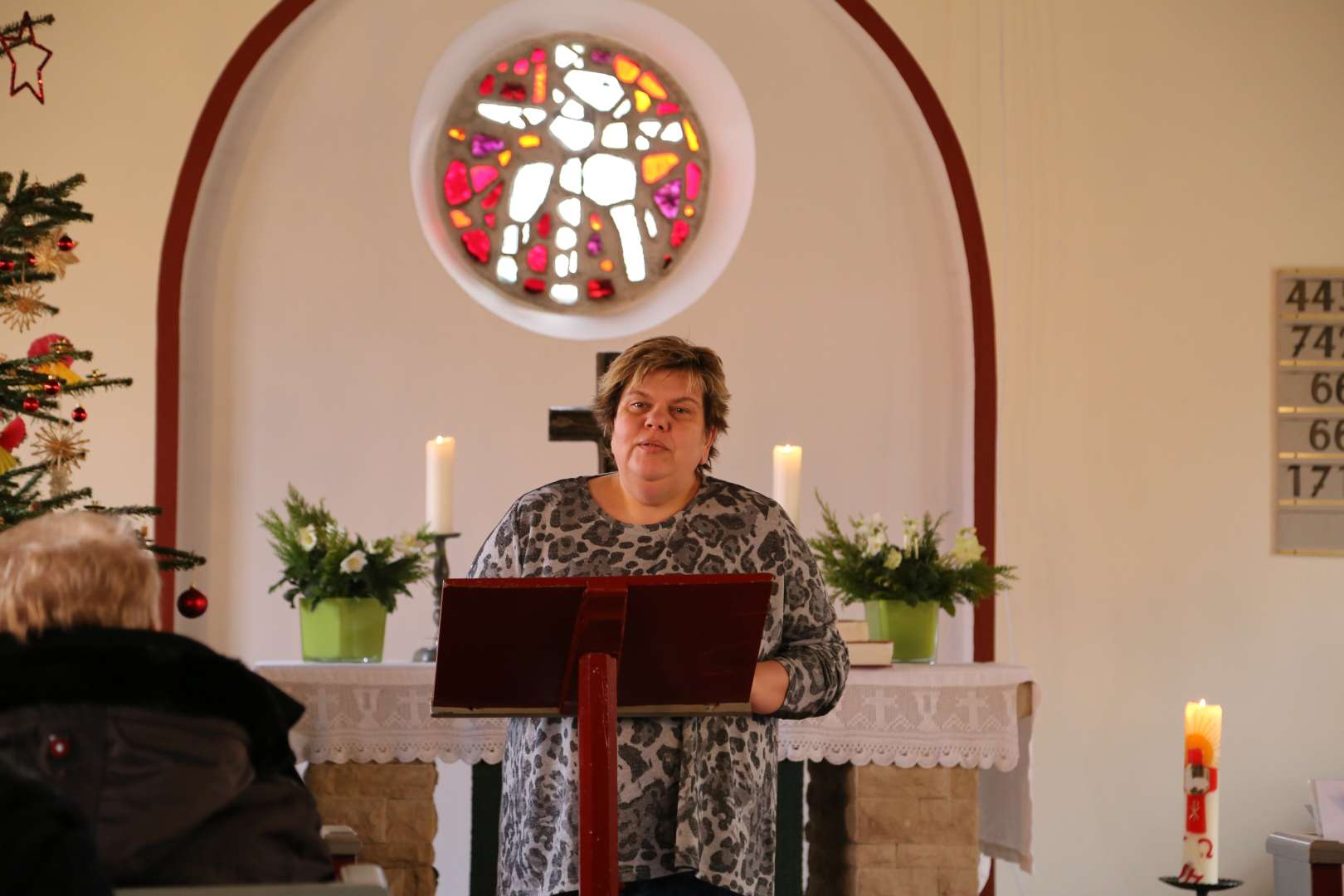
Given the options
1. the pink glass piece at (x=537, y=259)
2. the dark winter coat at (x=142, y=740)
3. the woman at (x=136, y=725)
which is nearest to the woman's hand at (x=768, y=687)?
the woman at (x=136, y=725)

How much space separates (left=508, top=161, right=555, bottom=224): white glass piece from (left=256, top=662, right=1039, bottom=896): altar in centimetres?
257

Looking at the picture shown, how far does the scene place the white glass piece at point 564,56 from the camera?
6309 millimetres

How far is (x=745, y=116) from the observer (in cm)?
616

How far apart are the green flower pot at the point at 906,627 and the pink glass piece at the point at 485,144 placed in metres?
2.70

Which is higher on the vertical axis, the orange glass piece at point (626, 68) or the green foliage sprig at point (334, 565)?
the orange glass piece at point (626, 68)

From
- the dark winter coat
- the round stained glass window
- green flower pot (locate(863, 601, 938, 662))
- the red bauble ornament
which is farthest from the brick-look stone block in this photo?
the round stained glass window

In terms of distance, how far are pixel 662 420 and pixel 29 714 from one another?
54.3 inches

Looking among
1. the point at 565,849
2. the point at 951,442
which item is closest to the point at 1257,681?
the point at 951,442

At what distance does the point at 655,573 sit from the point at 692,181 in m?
3.72

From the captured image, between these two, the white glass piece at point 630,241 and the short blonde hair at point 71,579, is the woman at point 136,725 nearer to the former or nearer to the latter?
the short blonde hair at point 71,579

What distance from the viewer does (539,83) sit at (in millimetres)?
6301

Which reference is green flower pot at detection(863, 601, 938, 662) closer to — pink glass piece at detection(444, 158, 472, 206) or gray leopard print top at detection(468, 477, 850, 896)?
gray leopard print top at detection(468, 477, 850, 896)

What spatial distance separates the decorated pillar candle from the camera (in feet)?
12.5

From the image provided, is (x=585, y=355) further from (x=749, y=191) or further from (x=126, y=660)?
(x=126, y=660)
